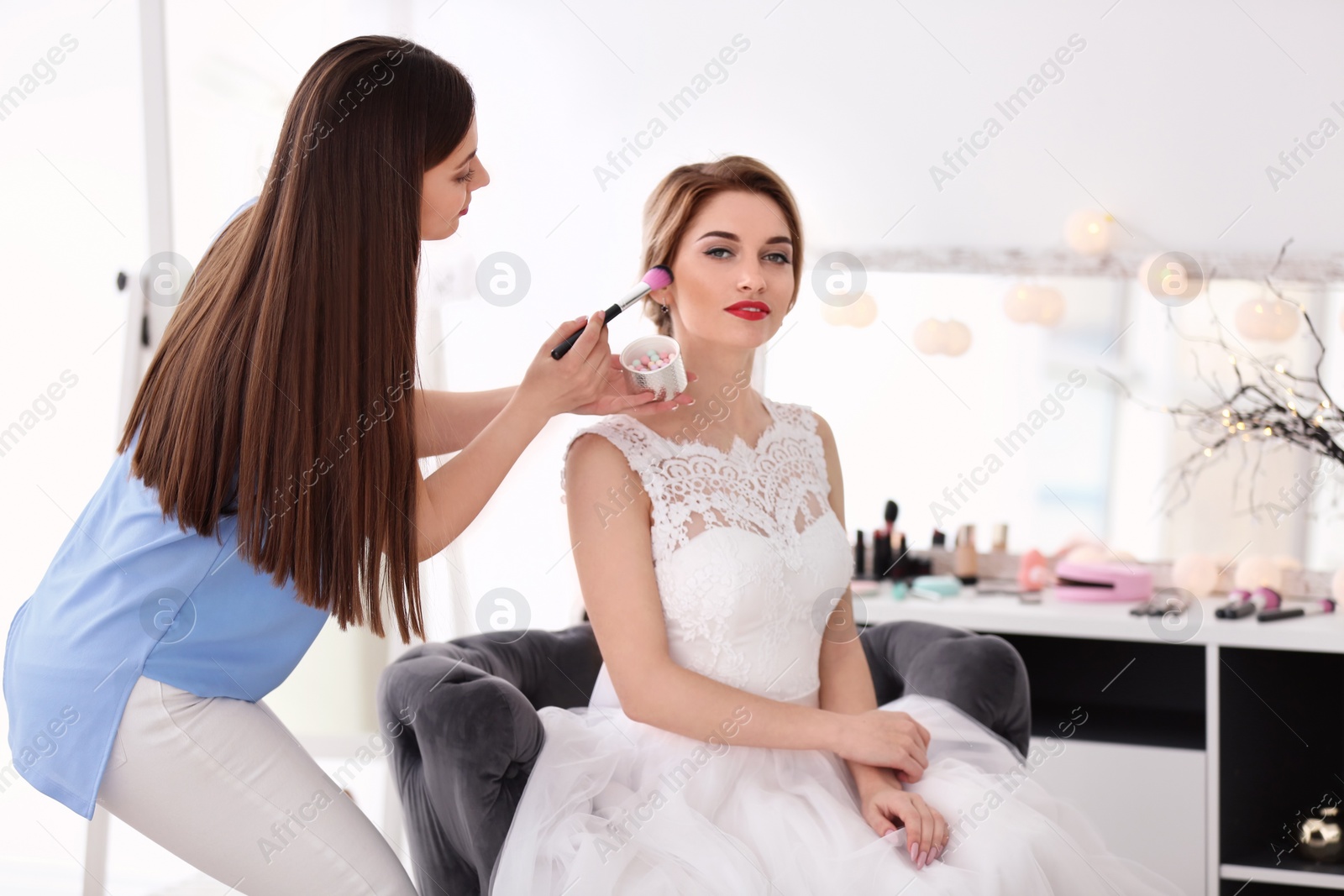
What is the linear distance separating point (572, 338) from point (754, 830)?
67 cm

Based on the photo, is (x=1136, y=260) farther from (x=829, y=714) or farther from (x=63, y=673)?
(x=63, y=673)

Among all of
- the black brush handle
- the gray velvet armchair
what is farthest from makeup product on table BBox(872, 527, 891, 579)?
the black brush handle

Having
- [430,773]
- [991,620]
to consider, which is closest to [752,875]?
[430,773]

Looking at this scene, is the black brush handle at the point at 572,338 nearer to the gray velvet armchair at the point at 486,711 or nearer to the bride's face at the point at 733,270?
the bride's face at the point at 733,270

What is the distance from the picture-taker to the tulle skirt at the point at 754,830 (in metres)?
1.18

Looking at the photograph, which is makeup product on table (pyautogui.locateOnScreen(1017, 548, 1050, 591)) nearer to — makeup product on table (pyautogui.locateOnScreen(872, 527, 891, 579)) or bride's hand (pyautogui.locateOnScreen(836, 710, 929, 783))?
makeup product on table (pyautogui.locateOnScreen(872, 527, 891, 579))

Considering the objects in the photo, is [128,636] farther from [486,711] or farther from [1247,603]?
[1247,603]

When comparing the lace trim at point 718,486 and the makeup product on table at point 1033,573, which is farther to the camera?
the makeup product on table at point 1033,573

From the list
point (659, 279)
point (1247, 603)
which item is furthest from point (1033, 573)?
point (659, 279)

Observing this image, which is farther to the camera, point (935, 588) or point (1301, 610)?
point (935, 588)

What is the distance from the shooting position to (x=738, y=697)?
1396 millimetres

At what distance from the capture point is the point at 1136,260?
8.07 feet

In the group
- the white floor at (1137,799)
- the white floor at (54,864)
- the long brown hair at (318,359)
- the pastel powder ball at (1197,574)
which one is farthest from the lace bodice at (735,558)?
the white floor at (54,864)

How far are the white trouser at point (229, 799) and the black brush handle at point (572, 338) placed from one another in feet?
1.79
